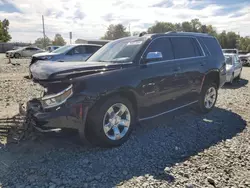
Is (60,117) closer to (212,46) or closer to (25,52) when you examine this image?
(212,46)

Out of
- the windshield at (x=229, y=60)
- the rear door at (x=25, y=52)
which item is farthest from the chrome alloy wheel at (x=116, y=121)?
the rear door at (x=25, y=52)

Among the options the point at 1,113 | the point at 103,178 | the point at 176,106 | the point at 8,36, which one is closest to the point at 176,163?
the point at 103,178

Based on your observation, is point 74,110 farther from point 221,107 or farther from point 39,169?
point 221,107

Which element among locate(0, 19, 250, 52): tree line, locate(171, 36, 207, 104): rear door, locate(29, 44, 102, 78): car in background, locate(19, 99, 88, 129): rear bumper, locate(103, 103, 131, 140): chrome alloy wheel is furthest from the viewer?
locate(0, 19, 250, 52): tree line

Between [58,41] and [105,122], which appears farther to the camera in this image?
[58,41]

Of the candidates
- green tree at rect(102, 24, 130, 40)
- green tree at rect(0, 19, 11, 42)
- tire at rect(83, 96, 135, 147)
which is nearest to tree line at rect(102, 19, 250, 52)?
green tree at rect(102, 24, 130, 40)

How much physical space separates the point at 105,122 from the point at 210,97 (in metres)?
3.39

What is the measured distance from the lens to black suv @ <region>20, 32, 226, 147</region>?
311cm

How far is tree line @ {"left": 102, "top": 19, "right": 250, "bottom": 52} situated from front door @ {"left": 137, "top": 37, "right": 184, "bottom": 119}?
5448 centimetres

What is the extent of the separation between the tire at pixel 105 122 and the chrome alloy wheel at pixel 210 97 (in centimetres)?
263

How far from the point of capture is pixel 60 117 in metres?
3.04

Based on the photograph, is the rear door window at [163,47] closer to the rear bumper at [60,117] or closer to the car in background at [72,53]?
the rear bumper at [60,117]

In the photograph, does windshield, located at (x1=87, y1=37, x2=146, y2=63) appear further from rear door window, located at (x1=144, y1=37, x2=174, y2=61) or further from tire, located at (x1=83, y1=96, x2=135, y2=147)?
tire, located at (x1=83, y1=96, x2=135, y2=147)

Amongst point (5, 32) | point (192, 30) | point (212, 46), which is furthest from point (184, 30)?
point (212, 46)
